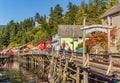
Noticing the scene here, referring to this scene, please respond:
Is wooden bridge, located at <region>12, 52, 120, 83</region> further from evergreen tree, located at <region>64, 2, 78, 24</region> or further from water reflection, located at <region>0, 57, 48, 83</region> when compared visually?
evergreen tree, located at <region>64, 2, 78, 24</region>

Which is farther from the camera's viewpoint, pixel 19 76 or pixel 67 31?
pixel 67 31

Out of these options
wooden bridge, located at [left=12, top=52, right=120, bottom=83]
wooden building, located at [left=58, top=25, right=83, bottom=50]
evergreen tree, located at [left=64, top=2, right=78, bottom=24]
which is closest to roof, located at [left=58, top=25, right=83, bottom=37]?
wooden building, located at [left=58, top=25, right=83, bottom=50]

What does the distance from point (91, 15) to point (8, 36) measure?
85.9m

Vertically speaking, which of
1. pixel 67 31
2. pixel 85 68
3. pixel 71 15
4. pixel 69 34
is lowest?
pixel 85 68

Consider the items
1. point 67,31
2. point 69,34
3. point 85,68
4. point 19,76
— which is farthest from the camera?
point 67,31

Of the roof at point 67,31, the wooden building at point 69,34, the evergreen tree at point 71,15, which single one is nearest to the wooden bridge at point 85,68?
the wooden building at point 69,34

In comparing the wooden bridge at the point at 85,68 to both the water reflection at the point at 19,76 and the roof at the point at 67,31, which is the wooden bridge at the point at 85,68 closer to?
the water reflection at the point at 19,76

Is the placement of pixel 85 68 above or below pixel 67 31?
below

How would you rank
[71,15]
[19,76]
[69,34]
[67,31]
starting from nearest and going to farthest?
[19,76] < [69,34] < [67,31] < [71,15]

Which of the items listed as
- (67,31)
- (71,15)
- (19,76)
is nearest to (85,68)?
(19,76)

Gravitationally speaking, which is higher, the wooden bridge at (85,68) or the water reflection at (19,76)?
the wooden bridge at (85,68)

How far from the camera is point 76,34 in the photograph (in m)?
77.3

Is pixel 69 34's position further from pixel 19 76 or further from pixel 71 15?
pixel 71 15

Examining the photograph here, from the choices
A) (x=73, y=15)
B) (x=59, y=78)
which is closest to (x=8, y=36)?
(x=73, y=15)
